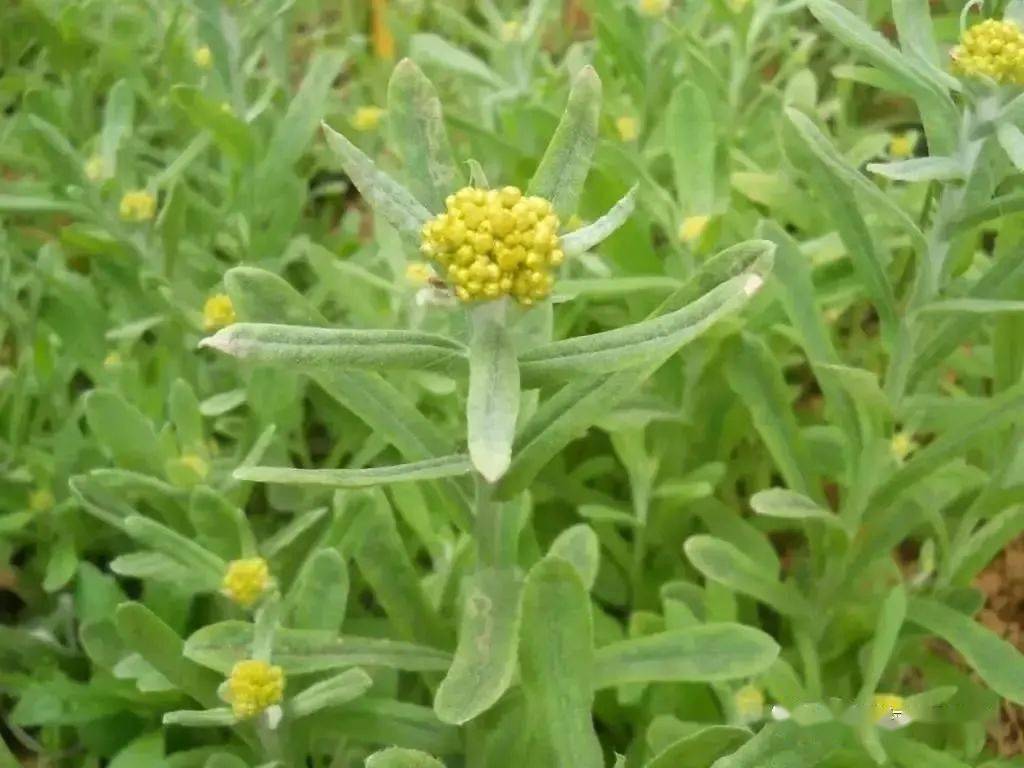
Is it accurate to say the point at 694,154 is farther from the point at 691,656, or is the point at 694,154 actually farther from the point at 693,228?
the point at 691,656

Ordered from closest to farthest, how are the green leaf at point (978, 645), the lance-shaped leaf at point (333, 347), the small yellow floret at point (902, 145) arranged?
the lance-shaped leaf at point (333, 347)
the green leaf at point (978, 645)
the small yellow floret at point (902, 145)

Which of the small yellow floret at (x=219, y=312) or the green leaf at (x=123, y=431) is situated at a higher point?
the small yellow floret at (x=219, y=312)

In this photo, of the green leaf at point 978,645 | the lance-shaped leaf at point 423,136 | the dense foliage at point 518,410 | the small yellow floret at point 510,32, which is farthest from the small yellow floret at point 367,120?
the green leaf at point 978,645

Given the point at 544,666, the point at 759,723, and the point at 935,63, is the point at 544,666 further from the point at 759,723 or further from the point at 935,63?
the point at 935,63

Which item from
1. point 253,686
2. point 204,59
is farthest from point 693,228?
point 204,59

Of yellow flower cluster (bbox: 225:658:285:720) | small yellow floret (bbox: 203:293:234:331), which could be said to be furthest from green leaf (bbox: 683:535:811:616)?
small yellow floret (bbox: 203:293:234:331)

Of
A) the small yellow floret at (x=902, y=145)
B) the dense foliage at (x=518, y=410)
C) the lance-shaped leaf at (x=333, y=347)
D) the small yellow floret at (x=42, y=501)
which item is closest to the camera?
the lance-shaped leaf at (x=333, y=347)

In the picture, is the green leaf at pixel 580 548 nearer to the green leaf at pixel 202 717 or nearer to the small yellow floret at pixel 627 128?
the green leaf at pixel 202 717
